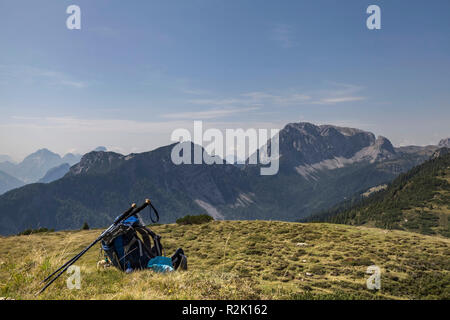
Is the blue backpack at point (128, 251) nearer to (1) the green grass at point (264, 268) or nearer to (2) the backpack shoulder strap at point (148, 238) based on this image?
(2) the backpack shoulder strap at point (148, 238)

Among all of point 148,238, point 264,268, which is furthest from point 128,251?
point 264,268

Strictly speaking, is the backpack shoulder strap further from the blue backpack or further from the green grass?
the green grass

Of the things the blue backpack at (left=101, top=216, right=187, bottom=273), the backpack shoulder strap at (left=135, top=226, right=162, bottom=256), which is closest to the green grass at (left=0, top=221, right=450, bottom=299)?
the blue backpack at (left=101, top=216, right=187, bottom=273)

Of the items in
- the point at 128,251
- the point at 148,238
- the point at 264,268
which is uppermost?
the point at 148,238

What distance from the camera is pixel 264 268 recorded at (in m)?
14.4

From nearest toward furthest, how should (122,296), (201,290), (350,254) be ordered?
(122,296) → (201,290) → (350,254)

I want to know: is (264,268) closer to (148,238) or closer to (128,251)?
(148,238)

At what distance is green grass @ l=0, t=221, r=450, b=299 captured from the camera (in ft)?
21.7
